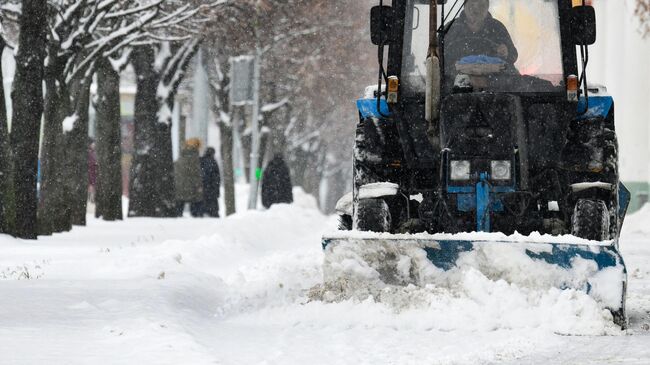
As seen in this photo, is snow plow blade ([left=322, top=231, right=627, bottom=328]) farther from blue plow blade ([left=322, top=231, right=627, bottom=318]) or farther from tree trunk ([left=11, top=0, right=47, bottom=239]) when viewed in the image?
tree trunk ([left=11, top=0, right=47, bottom=239])

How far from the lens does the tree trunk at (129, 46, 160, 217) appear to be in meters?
26.9

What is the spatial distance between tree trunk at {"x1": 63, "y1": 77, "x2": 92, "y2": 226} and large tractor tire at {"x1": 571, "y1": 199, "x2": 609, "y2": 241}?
13433 millimetres

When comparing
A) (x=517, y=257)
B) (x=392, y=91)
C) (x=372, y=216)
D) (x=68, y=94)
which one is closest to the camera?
(x=517, y=257)

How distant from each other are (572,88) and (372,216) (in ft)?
5.70

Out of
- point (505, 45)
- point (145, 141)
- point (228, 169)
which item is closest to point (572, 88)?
point (505, 45)

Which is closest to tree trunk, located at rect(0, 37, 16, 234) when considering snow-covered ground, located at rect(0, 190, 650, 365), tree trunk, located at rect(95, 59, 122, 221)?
snow-covered ground, located at rect(0, 190, 650, 365)

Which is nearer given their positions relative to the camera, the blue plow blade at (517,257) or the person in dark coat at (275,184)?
the blue plow blade at (517,257)

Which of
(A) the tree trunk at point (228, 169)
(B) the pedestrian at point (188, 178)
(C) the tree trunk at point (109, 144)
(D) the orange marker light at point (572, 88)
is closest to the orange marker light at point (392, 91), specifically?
(D) the orange marker light at point (572, 88)

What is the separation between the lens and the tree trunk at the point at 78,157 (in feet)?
69.2

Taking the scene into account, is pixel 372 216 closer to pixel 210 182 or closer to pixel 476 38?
pixel 476 38

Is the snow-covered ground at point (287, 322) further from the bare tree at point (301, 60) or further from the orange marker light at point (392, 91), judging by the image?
the bare tree at point (301, 60)

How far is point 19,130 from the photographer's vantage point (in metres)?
16.3

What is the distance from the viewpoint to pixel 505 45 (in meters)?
9.56

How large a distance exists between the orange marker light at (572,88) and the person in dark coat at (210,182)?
21.4 metres
